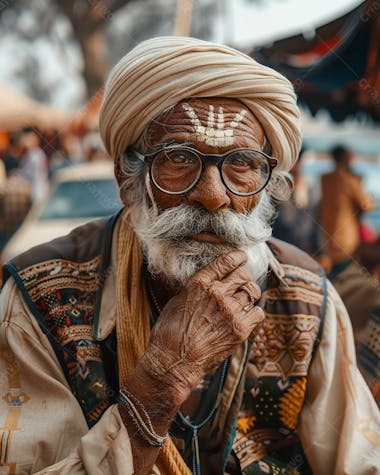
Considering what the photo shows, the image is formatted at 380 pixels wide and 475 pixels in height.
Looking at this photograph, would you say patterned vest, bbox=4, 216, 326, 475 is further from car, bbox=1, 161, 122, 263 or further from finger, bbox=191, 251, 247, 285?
car, bbox=1, 161, 122, 263

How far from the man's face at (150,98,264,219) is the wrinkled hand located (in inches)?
8.1

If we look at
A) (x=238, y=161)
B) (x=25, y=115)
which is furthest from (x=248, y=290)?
(x=25, y=115)

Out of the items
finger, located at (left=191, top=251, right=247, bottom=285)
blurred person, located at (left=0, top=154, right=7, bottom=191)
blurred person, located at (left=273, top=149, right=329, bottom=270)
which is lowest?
blurred person, located at (left=273, top=149, right=329, bottom=270)

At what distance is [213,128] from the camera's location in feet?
7.85

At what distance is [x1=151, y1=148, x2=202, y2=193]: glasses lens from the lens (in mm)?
2387

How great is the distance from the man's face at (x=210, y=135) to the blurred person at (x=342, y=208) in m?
6.23

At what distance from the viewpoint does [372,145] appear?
11.0 metres

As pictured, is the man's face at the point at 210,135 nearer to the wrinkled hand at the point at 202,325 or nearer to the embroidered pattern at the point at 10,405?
the wrinkled hand at the point at 202,325

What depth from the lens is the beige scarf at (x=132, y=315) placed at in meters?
2.32

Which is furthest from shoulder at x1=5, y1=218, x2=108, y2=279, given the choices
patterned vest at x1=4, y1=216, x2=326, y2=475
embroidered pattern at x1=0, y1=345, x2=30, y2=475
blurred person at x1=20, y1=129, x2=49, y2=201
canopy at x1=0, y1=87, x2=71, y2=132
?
canopy at x1=0, y1=87, x2=71, y2=132

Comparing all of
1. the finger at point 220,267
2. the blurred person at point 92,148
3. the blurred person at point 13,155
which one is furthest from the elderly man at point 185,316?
the blurred person at point 92,148

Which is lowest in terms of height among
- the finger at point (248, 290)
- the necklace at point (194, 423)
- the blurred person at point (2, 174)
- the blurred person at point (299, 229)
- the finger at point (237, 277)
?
the blurred person at point (299, 229)

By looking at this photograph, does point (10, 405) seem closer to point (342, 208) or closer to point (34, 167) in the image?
point (342, 208)

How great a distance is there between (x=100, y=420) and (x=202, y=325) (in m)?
0.43
